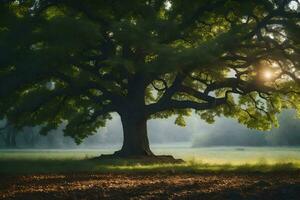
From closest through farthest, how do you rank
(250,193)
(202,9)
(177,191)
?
(250,193) < (177,191) < (202,9)

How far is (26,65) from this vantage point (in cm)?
2622

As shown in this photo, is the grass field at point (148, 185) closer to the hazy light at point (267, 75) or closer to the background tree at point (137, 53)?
the background tree at point (137, 53)

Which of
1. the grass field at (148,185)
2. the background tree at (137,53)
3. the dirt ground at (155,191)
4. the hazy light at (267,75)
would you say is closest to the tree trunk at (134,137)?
the background tree at (137,53)

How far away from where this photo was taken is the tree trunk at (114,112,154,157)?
113ft

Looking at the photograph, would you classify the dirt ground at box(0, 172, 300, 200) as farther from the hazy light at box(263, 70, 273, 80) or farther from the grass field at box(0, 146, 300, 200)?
the hazy light at box(263, 70, 273, 80)

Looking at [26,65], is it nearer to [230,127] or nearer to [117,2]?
[117,2]

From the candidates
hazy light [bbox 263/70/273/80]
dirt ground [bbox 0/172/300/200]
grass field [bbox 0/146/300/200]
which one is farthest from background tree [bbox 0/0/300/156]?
dirt ground [bbox 0/172/300/200]

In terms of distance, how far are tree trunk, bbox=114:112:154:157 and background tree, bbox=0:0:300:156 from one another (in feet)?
0.24

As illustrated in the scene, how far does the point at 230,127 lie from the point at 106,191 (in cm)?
5532

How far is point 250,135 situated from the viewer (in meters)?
66.2

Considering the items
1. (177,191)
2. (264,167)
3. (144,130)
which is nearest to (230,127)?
(144,130)

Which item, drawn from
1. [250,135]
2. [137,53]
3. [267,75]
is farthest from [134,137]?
[250,135]

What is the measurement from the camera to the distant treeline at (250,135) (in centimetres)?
5750

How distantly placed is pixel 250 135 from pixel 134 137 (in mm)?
35049
